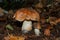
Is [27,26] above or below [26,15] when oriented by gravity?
below

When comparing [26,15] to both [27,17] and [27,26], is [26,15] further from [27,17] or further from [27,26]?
[27,26]

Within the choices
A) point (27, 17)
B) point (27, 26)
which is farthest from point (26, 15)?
point (27, 26)

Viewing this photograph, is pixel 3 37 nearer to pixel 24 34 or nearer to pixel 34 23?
pixel 24 34

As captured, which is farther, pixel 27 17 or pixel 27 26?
pixel 27 26

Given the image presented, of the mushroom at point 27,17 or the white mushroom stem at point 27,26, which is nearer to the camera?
the mushroom at point 27,17

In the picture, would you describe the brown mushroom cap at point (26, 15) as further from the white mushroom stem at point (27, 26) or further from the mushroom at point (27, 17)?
the white mushroom stem at point (27, 26)

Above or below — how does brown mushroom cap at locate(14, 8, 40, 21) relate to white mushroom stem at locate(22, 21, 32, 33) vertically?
above

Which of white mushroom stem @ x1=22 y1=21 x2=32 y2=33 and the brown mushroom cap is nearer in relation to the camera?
the brown mushroom cap

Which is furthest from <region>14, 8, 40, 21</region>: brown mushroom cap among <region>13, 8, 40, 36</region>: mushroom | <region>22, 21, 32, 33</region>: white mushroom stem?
<region>22, 21, 32, 33</region>: white mushroom stem

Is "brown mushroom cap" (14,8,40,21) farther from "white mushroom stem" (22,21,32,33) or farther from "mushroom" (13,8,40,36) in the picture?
"white mushroom stem" (22,21,32,33)

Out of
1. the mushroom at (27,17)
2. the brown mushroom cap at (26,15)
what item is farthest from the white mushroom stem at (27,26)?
the brown mushroom cap at (26,15)

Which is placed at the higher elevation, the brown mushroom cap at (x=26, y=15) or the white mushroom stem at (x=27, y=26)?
the brown mushroom cap at (x=26, y=15)
